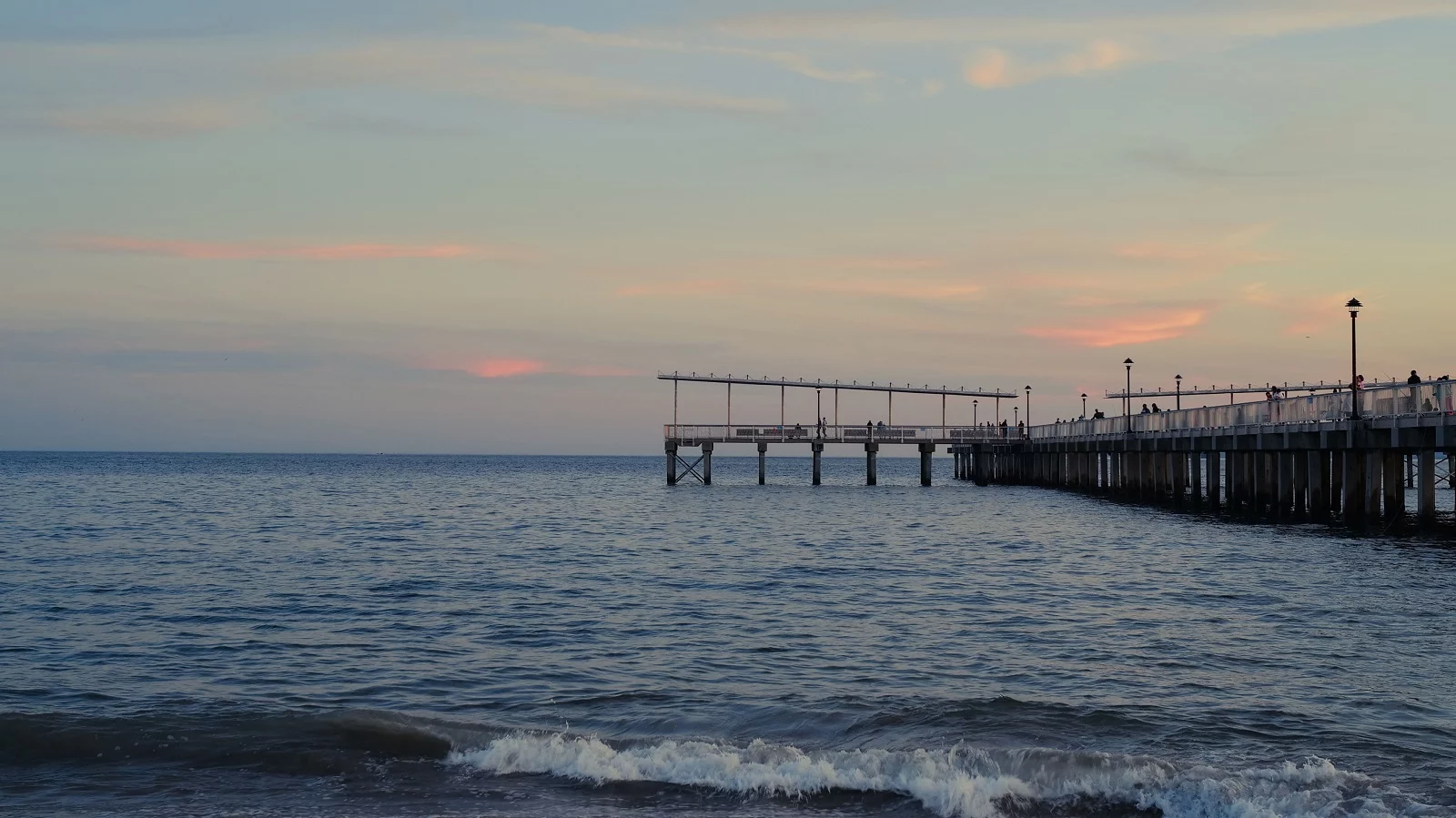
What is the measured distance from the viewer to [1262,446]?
40594mm

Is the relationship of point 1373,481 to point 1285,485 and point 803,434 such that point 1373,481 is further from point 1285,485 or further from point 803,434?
point 803,434

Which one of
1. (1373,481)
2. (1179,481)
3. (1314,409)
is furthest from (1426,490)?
(1179,481)

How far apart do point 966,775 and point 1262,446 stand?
105ft

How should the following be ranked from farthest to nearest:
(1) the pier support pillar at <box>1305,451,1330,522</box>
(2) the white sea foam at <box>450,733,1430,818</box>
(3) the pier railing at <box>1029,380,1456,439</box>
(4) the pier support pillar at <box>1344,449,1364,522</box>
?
1. (1) the pier support pillar at <box>1305,451,1330,522</box>
2. (4) the pier support pillar at <box>1344,449,1364,522</box>
3. (3) the pier railing at <box>1029,380,1456,439</box>
4. (2) the white sea foam at <box>450,733,1430,818</box>

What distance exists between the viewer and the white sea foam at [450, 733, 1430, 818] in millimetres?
11188

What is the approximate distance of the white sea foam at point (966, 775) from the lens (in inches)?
440

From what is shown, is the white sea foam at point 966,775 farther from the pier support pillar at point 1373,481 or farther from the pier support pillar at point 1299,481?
the pier support pillar at point 1299,481

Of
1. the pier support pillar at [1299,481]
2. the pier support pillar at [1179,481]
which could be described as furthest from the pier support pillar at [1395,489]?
the pier support pillar at [1179,481]

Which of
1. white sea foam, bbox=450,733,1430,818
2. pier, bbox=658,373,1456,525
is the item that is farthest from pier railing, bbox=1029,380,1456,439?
white sea foam, bbox=450,733,1430,818

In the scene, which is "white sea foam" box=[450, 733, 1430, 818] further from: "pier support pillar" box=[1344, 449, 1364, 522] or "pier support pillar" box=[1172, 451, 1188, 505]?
"pier support pillar" box=[1172, 451, 1188, 505]

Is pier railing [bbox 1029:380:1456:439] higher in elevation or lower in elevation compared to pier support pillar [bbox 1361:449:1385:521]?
higher

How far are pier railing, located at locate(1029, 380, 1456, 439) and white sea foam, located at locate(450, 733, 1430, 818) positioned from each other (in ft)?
74.3

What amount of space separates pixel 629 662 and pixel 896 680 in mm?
3696

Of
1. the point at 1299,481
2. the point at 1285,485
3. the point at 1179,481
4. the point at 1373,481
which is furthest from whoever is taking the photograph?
the point at 1179,481
